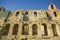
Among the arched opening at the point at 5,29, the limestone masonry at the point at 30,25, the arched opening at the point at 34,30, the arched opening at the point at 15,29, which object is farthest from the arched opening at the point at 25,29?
the arched opening at the point at 5,29

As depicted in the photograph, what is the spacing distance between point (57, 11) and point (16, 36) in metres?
8.72

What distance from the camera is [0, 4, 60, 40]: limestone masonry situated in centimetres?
1353

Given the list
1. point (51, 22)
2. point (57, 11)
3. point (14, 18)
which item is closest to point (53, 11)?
point (57, 11)

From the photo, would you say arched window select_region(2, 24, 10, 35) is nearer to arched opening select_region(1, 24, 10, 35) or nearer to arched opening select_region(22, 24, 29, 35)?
arched opening select_region(1, 24, 10, 35)

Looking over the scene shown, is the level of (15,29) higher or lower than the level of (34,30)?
higher

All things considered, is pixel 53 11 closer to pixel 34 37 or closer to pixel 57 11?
pixel 57 11

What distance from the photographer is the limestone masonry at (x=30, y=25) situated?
1353 cm

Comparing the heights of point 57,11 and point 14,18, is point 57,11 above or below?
above

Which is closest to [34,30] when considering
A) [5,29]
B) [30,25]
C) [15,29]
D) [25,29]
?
[30,25]

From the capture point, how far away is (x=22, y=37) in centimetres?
1343

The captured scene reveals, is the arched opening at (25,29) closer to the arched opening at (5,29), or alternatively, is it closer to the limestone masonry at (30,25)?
the limestone masonry at (30,25)

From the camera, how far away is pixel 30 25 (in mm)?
14883

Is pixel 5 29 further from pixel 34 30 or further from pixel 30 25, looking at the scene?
pixel 34 30

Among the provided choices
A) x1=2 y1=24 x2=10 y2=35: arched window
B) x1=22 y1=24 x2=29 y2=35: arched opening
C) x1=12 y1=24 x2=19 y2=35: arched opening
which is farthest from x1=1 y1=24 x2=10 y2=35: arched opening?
x1=22 y1=24 x2=29 y2=35: arched opening
